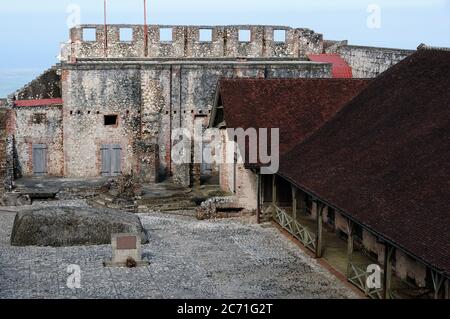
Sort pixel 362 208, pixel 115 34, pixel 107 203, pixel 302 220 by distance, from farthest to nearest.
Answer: pixel 115 34, pixel 107 203, pixel 302 220, pixel 362 208

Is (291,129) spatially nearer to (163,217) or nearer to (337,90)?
(337,90)

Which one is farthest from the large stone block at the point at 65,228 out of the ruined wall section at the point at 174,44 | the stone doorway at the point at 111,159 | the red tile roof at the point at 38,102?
the ruined wall section at the point at 174,44

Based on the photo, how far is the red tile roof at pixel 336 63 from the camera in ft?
139

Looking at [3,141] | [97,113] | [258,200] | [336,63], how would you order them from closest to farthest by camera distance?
1. [258,200]
2. [3,141]
3. [97,113]
4. [336,63]

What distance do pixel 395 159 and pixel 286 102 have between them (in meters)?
8.71

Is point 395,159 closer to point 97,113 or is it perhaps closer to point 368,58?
point 97,113

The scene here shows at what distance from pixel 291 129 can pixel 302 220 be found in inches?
122

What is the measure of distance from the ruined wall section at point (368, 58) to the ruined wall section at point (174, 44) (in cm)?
374

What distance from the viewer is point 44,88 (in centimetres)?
4100

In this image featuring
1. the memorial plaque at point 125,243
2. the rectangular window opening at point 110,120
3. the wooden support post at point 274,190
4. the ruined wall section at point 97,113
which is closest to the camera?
the memorial plaque at point 125,243

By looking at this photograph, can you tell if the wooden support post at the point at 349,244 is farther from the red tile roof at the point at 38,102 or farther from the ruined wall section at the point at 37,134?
the red tile roof at the point at 38,102

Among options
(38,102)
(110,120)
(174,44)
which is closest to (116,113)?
(110,120)

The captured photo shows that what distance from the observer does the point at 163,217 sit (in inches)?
1252
